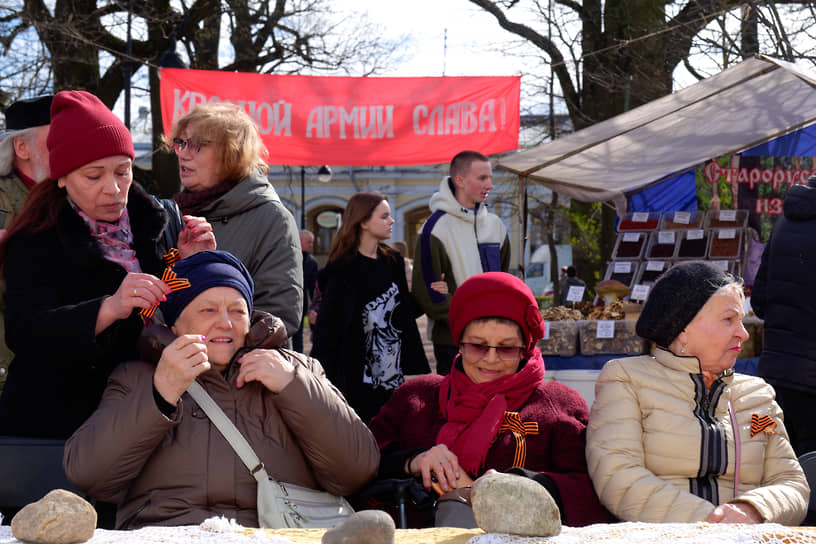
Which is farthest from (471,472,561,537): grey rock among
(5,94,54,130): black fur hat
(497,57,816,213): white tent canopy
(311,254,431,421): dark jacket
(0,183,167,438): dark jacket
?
(497,57,816,213): white tent canopy

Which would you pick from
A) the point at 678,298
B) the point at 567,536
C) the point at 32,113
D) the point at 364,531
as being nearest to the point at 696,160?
the point at 678,298

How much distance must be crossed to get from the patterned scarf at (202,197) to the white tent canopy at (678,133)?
409cm

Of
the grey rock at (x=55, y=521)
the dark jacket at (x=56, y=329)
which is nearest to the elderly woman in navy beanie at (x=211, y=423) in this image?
the dark jacket at (x=56, y=329)

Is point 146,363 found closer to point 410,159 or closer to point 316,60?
point 410,159

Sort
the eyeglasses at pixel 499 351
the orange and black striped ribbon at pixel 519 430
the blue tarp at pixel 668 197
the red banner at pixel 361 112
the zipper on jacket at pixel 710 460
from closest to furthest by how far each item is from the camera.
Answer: the zipper on jacket at pixel 710 460 < the orange and black striped ribbon at pixel 519 430 < the eyeglasses at pixel 499 351 < the red banner at pixel 361 112 < the blue tarp at pixel 668 197

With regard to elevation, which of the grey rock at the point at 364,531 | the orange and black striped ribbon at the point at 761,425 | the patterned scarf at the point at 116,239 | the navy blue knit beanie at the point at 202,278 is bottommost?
the orange and black striped ribbon at the point at 761,425

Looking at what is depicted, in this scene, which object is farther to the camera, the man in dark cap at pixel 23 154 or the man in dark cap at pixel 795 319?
the man in dark cap at pixel 795 319

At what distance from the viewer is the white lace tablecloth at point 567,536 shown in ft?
4.94

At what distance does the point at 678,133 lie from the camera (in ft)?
22.9

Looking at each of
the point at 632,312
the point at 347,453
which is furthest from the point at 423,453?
the point at 632,312

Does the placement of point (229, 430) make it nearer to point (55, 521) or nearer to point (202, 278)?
point (202, 278)

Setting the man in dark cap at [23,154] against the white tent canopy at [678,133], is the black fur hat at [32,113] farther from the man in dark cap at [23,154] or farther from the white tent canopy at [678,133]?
the white tent canopy at [678,133]

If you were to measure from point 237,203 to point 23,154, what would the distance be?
760 mm

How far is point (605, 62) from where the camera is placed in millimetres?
13125
